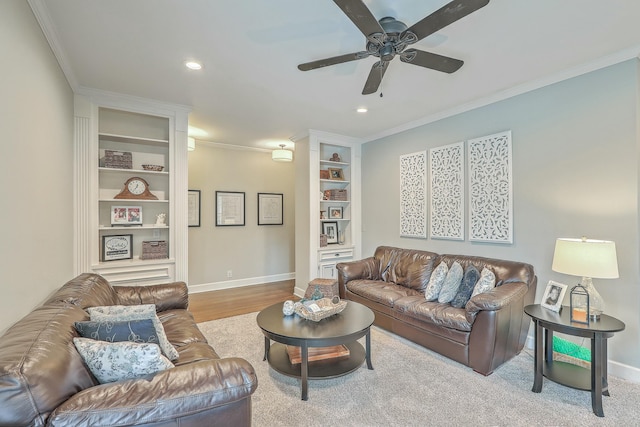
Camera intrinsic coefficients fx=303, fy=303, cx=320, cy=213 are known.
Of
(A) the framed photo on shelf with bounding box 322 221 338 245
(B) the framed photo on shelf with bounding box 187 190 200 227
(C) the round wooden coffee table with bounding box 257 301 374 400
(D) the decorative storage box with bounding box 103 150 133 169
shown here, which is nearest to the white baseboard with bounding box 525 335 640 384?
(C) the round wooden coffee table with bounding box 257 301 374 400

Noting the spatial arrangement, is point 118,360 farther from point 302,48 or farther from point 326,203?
point 326,203

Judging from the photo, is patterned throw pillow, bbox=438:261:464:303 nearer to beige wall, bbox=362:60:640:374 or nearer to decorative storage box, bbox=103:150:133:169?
beige wall, bbox=362:60:640:374

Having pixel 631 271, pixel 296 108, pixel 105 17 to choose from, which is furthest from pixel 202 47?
pixel 631 271

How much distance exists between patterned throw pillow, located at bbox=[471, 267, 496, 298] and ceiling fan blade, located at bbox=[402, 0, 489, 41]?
224 centimetres

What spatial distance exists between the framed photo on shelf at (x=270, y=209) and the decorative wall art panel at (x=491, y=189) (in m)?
3.68

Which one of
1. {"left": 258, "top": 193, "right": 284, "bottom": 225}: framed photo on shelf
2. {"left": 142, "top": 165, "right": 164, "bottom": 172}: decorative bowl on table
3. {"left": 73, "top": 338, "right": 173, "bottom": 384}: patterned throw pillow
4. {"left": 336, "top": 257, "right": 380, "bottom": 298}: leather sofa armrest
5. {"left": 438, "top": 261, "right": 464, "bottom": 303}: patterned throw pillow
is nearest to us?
{"left": 73, "top": 338, "right": 173, "bottom": 384}: patterned throw pillow

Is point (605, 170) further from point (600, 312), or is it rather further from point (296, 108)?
point (296, 108)

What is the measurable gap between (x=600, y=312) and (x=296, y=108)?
11.3 ft

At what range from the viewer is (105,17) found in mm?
2027

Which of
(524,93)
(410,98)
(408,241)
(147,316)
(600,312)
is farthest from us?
(408,241)

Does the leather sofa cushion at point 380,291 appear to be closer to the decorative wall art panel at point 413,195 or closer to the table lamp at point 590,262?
the decorative wall art panel at point 413,195

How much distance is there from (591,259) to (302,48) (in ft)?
8.70

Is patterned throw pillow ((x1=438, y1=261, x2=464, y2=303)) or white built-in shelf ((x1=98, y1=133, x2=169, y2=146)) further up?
white built-in shelf ((x1=98, y1=133, x2=169, y2=146))

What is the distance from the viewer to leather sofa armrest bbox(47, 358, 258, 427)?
3.59 ft
